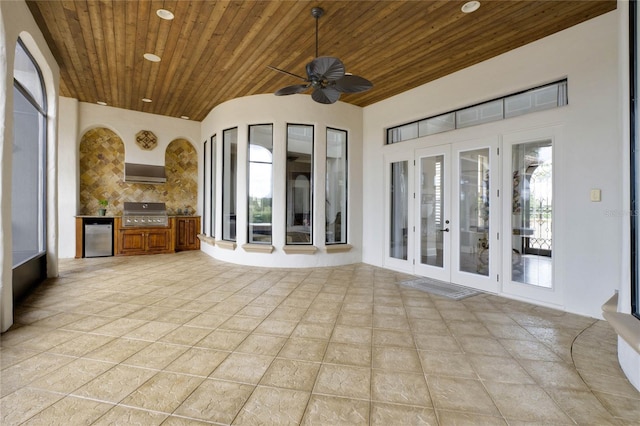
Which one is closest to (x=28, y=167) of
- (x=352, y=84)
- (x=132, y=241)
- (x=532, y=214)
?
(x=132, y=241)

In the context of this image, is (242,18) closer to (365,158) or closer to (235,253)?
(365,158)

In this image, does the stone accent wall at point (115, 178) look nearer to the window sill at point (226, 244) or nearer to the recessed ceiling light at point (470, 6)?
the window sill at point (226, 244)

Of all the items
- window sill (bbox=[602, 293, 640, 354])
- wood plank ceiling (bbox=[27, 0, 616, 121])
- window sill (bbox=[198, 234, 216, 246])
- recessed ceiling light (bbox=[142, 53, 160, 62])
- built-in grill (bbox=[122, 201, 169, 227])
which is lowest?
→ window sill (bbox=[602, 293, 640, 354])

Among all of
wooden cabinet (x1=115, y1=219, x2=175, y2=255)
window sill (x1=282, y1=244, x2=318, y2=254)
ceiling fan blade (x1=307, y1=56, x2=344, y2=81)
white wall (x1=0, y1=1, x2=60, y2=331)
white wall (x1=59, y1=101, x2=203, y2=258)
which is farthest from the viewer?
wooden cabinet (x1=115, y1=219, x2=175, y2=255)

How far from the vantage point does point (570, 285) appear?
12.0ft

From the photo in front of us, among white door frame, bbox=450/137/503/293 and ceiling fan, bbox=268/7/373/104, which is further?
white door frame, bbox=450/137/503/293

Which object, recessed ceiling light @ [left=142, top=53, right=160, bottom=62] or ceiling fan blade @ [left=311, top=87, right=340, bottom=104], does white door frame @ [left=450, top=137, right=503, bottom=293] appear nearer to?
ceiling fan blade @ [left=311, top=87, right=340, bottom=104]

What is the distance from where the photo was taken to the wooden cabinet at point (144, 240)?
7164mm

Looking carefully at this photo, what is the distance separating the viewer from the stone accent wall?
7281mm

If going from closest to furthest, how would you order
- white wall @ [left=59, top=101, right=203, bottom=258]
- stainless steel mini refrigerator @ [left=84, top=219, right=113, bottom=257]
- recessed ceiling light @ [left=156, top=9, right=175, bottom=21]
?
recessed ceiling light @ [left=156, top=9, right=175, bottom=21]
white wall @ [left=59, top=101, right=203, bottom=258]
stainless steel mini refrigerator @ [left=84, top=219, right=113, bottom=257]

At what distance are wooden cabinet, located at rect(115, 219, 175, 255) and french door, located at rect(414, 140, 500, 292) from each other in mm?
6001

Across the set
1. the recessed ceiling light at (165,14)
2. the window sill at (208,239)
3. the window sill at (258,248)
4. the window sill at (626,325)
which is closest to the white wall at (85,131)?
the window sill at (208,239)

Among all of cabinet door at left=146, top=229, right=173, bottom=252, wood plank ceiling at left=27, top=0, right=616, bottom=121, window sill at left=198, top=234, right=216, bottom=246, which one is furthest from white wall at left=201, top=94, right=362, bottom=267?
cabinet door at left=146, top=229, right=173, bottom=252

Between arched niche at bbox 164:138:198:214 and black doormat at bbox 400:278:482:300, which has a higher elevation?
arched niche at bbox 164:138:198:214
